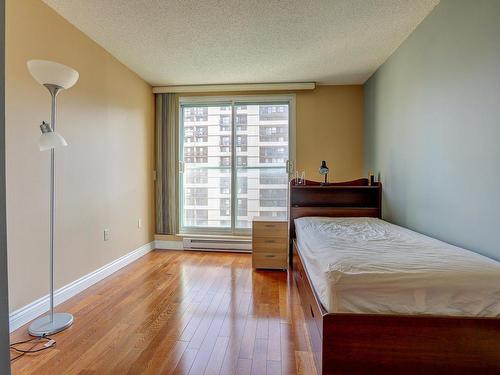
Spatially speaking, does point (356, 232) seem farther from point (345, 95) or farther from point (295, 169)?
point (345, 95)

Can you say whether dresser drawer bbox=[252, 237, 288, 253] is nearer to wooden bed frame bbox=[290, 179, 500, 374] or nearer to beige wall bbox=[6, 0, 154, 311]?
beige wall bbox=[6, 0, 154, 311]

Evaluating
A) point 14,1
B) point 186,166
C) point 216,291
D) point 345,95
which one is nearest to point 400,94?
point 345,95

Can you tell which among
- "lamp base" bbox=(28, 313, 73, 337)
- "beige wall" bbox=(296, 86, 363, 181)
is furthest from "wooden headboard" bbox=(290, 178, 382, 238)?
"lamp base" bbox=(28, 313, 73, 337)

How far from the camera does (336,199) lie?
3.43 m

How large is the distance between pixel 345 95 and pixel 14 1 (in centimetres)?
354

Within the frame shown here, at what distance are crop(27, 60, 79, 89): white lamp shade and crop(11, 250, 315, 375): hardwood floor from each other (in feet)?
5.40

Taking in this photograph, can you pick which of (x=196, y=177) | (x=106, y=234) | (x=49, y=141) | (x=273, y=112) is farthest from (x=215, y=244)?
(x=49, y=141)

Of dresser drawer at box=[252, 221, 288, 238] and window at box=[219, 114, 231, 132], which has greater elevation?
window at box=[219, 114, 231, 132]

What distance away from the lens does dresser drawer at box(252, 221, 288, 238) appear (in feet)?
10.4

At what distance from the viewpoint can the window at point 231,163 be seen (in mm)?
3994

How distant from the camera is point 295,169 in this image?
12.9 feet

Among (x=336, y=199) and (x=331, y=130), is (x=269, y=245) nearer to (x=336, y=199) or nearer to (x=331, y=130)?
(x=336, y=199)

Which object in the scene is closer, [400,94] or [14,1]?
[14,1]

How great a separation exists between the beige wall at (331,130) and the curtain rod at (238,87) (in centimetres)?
12
